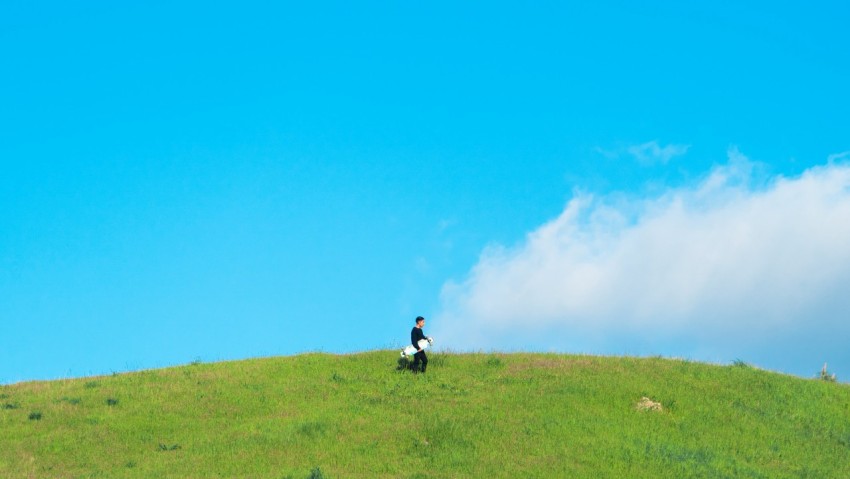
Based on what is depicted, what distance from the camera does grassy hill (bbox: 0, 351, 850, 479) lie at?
Result: 25.3m

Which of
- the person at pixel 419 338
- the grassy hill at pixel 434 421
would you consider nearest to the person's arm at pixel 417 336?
the person at pixel 419 338

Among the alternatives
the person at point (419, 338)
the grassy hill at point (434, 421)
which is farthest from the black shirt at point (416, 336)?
the grassy hill at point (434, 421)

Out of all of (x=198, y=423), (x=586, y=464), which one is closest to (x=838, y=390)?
(x=586, y=464)

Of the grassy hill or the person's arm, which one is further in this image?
the person's arm

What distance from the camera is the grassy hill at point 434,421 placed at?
25281mm

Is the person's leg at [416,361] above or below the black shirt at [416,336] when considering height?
below

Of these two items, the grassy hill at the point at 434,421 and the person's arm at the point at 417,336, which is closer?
the grassy hill at the point at 434,421

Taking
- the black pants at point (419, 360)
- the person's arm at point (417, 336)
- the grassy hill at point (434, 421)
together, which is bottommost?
the grassy hill at point (434, 421)

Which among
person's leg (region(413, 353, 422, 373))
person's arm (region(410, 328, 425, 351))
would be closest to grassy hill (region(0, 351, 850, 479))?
person's leg (region(413, 353, 422, 373))

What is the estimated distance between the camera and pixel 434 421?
91.7 ft

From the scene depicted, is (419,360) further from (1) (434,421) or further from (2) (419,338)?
(1) (434,421)

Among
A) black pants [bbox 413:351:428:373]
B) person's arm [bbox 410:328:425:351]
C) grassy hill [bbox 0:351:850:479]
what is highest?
person's arm [bbox 410:328:425:351]

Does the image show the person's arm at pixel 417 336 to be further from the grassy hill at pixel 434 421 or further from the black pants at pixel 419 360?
the grassy hill at pixel 434 421

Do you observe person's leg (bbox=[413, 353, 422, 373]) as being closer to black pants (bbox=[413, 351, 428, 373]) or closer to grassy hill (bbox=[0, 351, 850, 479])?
black pants (bbox=[413, 351, 428, 373])
